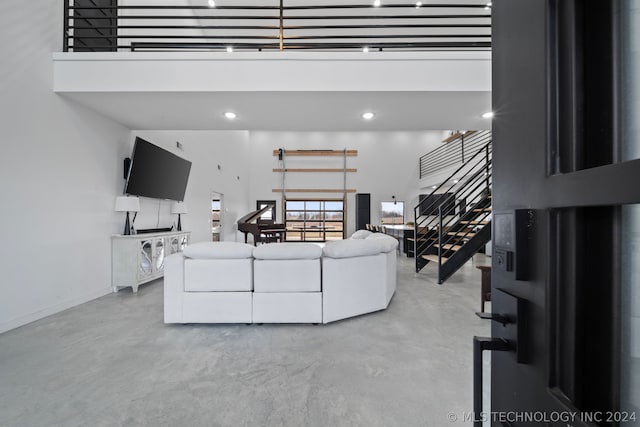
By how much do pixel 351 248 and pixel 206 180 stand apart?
5.42 m

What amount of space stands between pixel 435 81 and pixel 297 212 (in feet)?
28.0

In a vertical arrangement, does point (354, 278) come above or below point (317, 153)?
below

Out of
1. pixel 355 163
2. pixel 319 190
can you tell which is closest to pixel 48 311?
pixel 319 190

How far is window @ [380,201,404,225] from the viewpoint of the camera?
35.9 ft

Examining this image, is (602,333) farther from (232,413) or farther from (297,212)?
(297,212)

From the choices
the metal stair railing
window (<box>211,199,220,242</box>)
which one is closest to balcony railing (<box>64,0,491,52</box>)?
the metal stair railing

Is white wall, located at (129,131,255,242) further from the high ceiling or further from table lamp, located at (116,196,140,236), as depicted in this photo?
the high ceiling

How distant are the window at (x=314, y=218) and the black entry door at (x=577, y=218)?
35.2ft

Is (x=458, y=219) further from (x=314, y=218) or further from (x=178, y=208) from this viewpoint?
(x=314, y=218)

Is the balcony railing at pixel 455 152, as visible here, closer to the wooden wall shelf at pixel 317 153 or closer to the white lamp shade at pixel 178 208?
the wooden wall shelf at pixel 317 153

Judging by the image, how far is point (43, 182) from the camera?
300cm

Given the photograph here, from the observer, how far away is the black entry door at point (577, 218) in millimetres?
325

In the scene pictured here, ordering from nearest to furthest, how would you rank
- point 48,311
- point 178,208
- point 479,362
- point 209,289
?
point 479,362 < point 209,289 < point 48,311 < point 178,208

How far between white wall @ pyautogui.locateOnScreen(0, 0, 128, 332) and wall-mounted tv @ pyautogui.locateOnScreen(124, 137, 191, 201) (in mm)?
380
